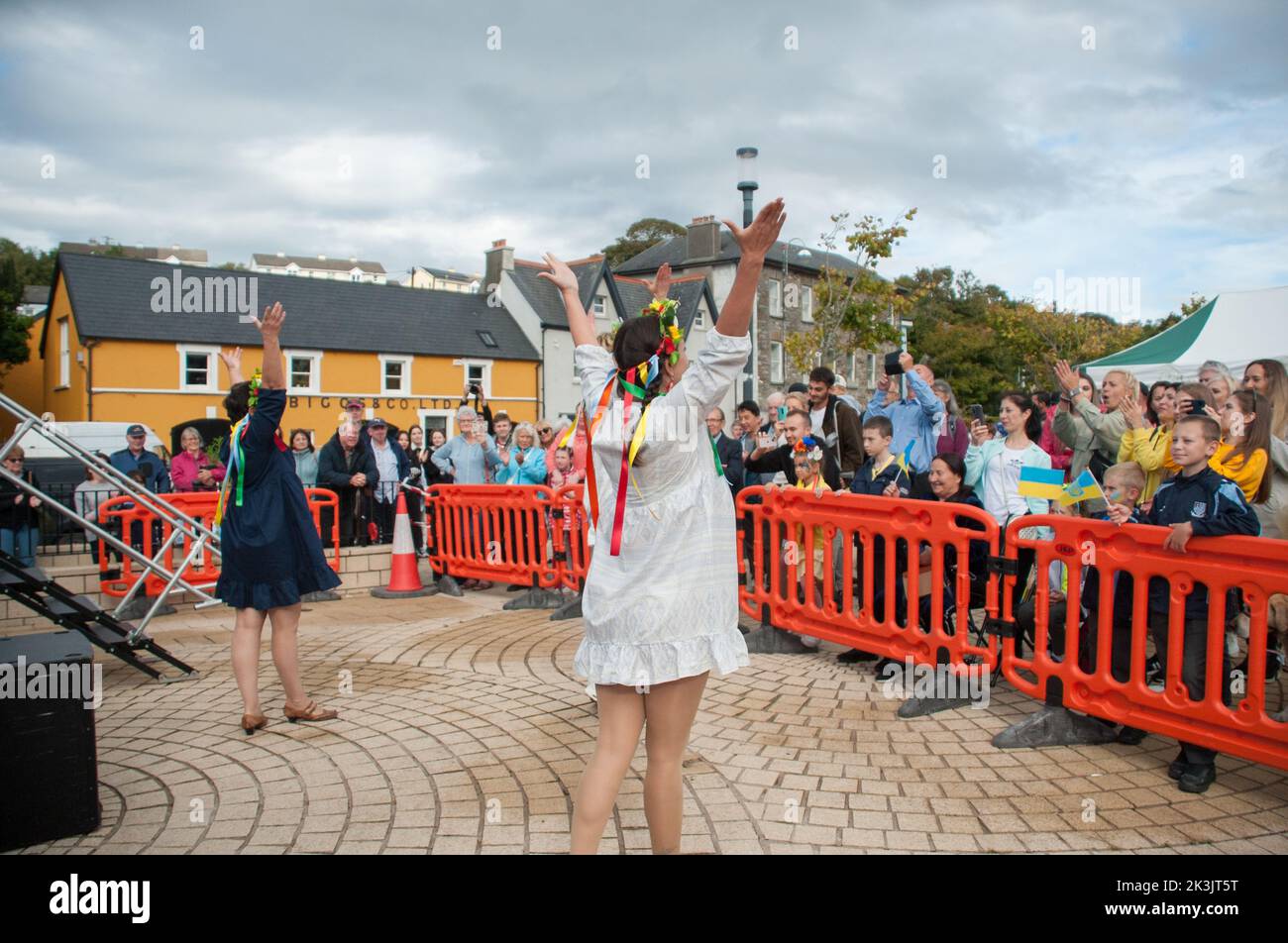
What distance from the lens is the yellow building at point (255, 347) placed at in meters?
31.5

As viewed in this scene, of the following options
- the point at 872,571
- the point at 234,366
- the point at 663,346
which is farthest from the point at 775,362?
the point at 663,346

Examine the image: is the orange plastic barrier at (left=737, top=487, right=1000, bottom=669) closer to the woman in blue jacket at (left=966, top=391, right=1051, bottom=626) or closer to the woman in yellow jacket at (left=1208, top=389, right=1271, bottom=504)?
the woman in blue jacket at (left=966, top=391, right=1051, bottom=626)

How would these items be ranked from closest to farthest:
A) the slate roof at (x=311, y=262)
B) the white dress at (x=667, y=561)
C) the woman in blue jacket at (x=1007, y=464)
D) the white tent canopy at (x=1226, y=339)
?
the white dress at (x=667, y=561), the woman in blue jacket at (x=1007, y=464), the white tent canopy at (x=1226, y=339), the slate roof at (x=311, y=262)

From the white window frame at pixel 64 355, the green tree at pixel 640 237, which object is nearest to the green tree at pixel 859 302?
the white window frame at pixel 64 355

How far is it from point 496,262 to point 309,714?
42.0 m

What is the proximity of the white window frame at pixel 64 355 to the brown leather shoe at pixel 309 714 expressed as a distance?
3396 cm

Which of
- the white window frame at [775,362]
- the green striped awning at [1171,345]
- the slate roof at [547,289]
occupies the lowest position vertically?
the green striped awning at [1171,345]

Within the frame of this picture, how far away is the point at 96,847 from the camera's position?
140 inches

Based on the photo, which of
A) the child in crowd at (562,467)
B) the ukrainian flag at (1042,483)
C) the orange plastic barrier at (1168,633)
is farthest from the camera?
the child in crowd at (562,467)

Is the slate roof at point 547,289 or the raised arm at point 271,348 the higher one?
the slate roof at point 547,289

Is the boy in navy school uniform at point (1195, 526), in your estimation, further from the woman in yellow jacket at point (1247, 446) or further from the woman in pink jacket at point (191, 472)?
the woman in pink jacket at point (191, 472)

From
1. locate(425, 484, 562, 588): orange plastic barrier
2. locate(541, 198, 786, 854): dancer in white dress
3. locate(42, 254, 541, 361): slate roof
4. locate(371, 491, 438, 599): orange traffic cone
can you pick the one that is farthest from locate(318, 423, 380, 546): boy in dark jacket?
locate(42, 254, 541, 361): slate roof
